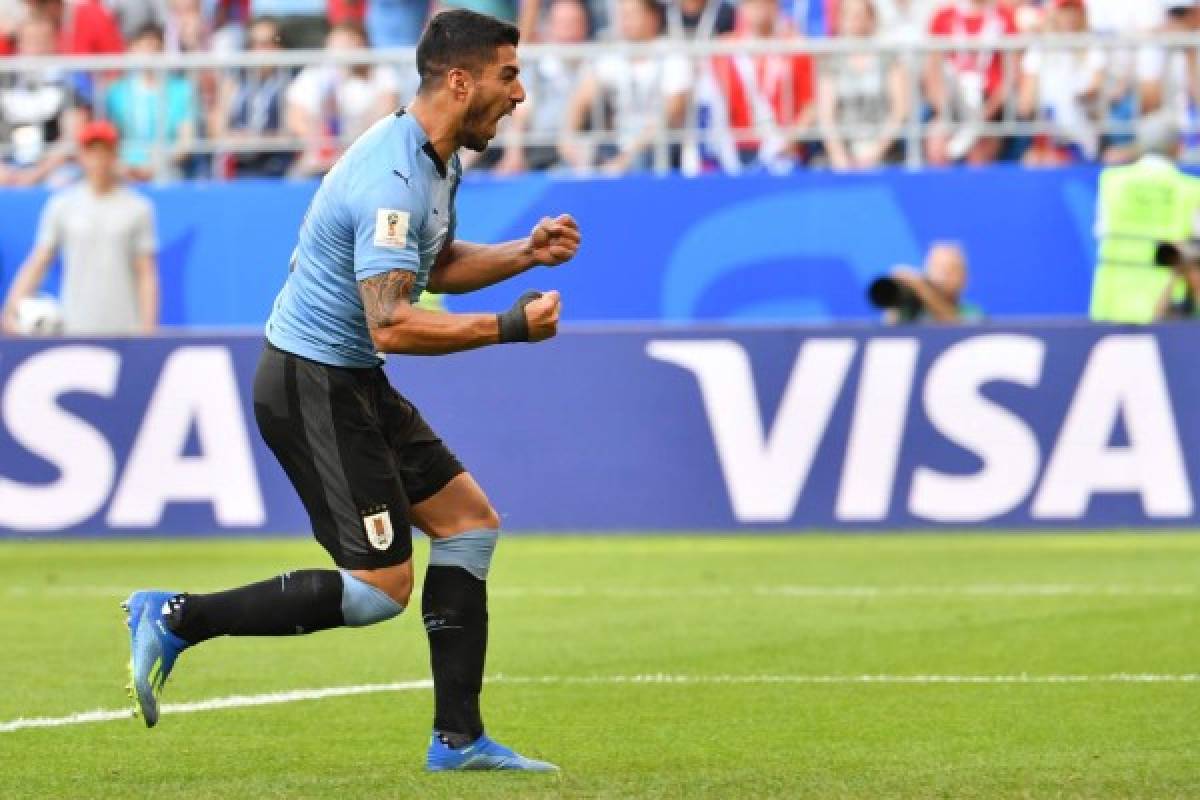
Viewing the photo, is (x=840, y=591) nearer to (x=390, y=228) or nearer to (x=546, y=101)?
(x=390, y=228)

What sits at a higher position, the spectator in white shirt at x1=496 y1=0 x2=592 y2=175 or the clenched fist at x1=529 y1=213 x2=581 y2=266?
the clenched fist at x1=529 y1=213 x2=581 y2=266

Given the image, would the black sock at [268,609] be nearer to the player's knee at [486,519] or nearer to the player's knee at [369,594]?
the player's knee at [369,594]

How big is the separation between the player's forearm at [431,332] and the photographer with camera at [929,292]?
9.96m

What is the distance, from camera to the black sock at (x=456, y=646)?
7.58 metres

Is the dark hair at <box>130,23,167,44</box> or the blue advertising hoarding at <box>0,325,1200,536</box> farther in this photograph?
the dark hair at <box>130,23,167,44</box>

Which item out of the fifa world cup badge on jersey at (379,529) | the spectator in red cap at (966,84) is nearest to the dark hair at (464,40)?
the fifa world cup badge on jersey at (379,529)

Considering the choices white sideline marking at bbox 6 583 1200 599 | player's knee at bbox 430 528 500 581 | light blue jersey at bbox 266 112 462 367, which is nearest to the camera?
light blue jersey at bbox 266 112 462 367

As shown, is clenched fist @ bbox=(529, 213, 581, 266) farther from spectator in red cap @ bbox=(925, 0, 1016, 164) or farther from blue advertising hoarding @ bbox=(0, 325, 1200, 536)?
spectator in red cap @ bbox=(925, 0, 1016, 164)

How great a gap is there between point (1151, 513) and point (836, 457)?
74.1 inches

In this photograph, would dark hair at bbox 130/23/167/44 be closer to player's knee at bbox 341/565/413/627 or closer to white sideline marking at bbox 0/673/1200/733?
white sideline marking at bbox 0/673/1200/733

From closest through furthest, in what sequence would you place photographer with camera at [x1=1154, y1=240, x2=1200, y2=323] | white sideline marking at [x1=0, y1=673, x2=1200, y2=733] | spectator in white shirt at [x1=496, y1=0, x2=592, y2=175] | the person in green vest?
white sideline marking at [x1=0, y1=673, x2=1200, y2=733] < photographer with camera at [x1=1154, y1=240, x2=1200, y2=323] < the person in green vest < spectator in white shirt at [x1=496, y1=0, x2=592, y2=175]

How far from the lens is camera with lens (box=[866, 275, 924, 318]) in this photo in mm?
16859

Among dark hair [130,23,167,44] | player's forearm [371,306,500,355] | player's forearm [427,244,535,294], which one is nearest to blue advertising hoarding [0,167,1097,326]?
dark hair [130,23,167,44]

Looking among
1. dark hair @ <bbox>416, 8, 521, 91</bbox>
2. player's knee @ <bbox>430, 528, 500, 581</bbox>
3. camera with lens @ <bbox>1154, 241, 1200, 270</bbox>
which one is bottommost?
camera with lens @ <bbox>1154, 241, 1200, 270</bbox>
